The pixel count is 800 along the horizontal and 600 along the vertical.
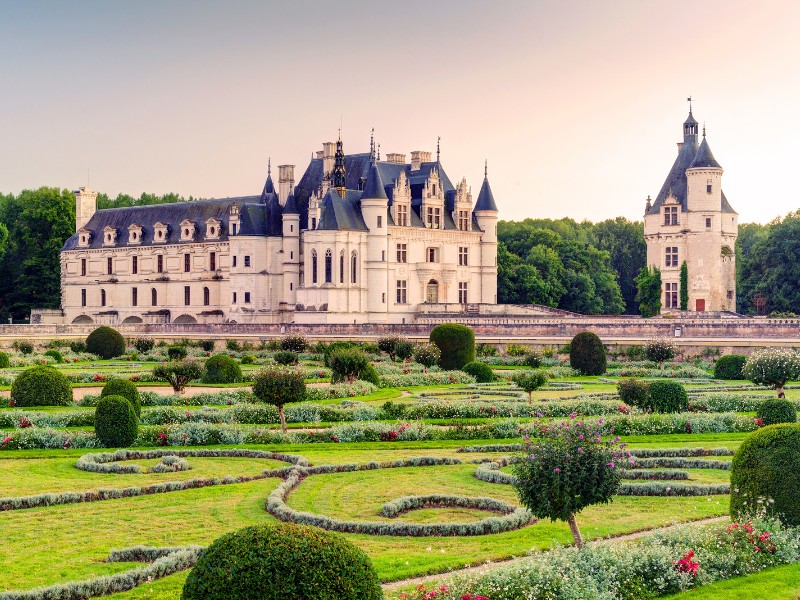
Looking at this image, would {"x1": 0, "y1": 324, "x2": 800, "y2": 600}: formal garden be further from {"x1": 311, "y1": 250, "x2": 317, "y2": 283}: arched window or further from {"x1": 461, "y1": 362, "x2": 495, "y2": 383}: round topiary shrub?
{"x1": 311, "y1": 250, "x2": 317, "y2": 283}: arched window

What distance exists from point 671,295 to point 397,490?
54.3 meters

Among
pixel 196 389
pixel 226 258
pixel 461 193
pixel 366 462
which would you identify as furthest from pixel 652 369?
pixel 226 258

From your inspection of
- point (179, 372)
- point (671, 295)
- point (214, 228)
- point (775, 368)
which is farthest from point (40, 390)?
point (214, 228)

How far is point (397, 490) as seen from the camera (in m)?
17.2

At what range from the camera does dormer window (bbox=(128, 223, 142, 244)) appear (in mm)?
80375

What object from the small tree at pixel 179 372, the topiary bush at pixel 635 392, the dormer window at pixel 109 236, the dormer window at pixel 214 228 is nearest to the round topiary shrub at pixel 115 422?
the small tree at pixel 179 372

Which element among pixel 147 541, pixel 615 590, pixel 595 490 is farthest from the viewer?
pixel 147 541

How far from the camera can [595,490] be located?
1235 centimetres

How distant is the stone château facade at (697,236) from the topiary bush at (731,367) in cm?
3167

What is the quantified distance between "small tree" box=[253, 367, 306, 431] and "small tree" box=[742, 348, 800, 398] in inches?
450

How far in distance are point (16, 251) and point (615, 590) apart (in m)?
81.4

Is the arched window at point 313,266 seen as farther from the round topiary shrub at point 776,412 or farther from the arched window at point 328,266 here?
the round topiary shrub at point 776,412

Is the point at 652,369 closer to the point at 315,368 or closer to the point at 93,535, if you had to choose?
→ the point at 315,368

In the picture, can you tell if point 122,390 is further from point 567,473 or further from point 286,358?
point 286,358
